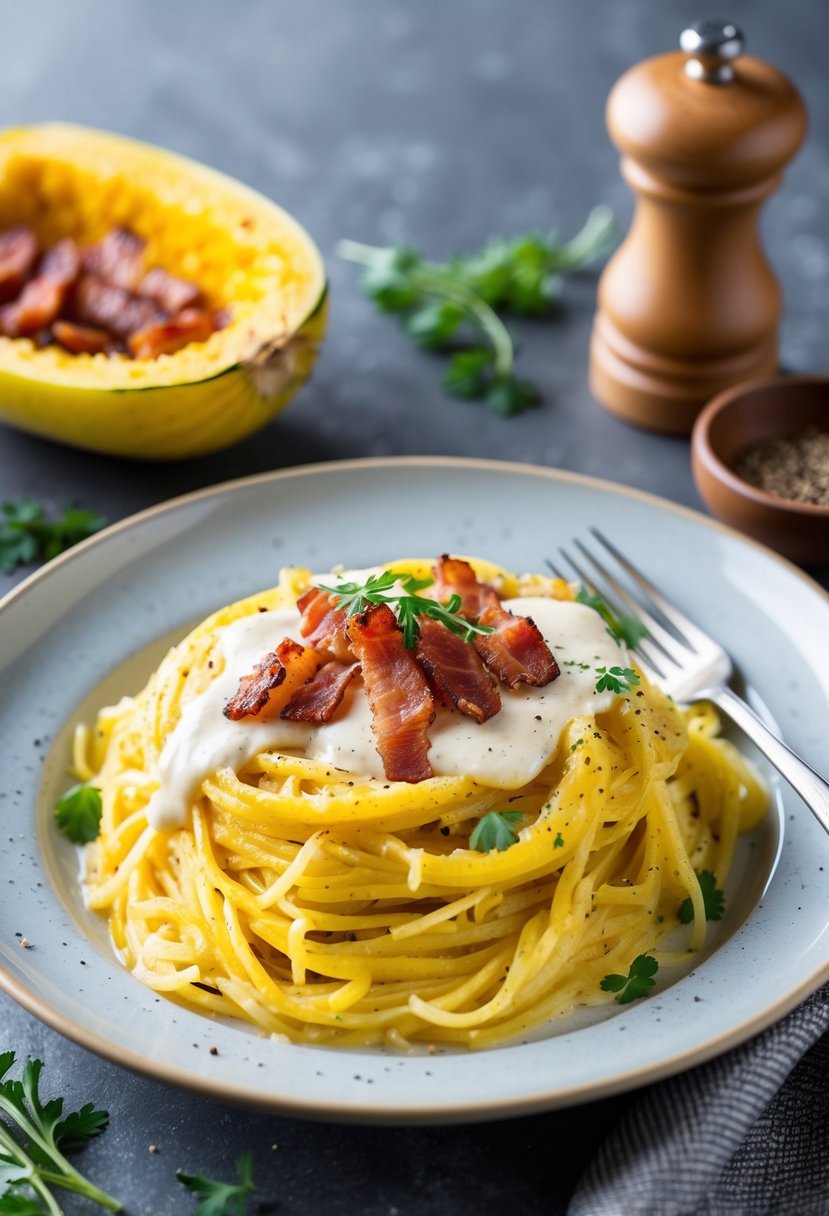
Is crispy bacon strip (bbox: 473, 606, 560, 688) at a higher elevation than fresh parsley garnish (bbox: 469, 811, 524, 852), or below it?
higher

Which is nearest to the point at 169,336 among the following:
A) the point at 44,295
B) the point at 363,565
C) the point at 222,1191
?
the point at 44,295

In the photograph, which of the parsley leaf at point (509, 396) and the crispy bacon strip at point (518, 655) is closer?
the crispy bacon strip at point (518, 655)

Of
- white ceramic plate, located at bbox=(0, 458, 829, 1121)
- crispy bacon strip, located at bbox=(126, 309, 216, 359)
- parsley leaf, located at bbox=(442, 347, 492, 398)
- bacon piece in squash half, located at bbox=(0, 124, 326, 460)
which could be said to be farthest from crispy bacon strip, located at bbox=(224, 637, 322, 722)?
parsley leaf, located at bbox=(442, 347, 492, 398)

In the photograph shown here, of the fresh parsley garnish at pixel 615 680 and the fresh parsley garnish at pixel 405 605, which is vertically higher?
the fresh parsley garnish at pixel 405 605

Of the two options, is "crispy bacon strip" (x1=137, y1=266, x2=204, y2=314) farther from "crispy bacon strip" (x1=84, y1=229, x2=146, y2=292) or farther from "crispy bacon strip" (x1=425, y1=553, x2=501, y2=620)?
"crispy bacon strip" (x1=425, y1=553, x2=501, y2=620)

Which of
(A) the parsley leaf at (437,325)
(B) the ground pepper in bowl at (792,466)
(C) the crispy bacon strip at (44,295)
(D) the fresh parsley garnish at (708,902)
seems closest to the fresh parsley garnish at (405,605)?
(D) the fresh parsley garnish at (708,902)

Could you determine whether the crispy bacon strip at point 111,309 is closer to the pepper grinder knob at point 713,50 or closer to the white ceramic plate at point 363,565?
the white ceramic plate at point 363,565

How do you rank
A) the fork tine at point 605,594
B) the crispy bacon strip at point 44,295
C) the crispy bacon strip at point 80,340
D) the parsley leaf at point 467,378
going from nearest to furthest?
1. the fork tine at point 605,594
2. the crispy bacon strip at point 80,340
3. the crispy bacon strip at point 44,295
4. the parsley leaf at point 467,378

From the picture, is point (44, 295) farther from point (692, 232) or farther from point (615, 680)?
point (615, 680)
